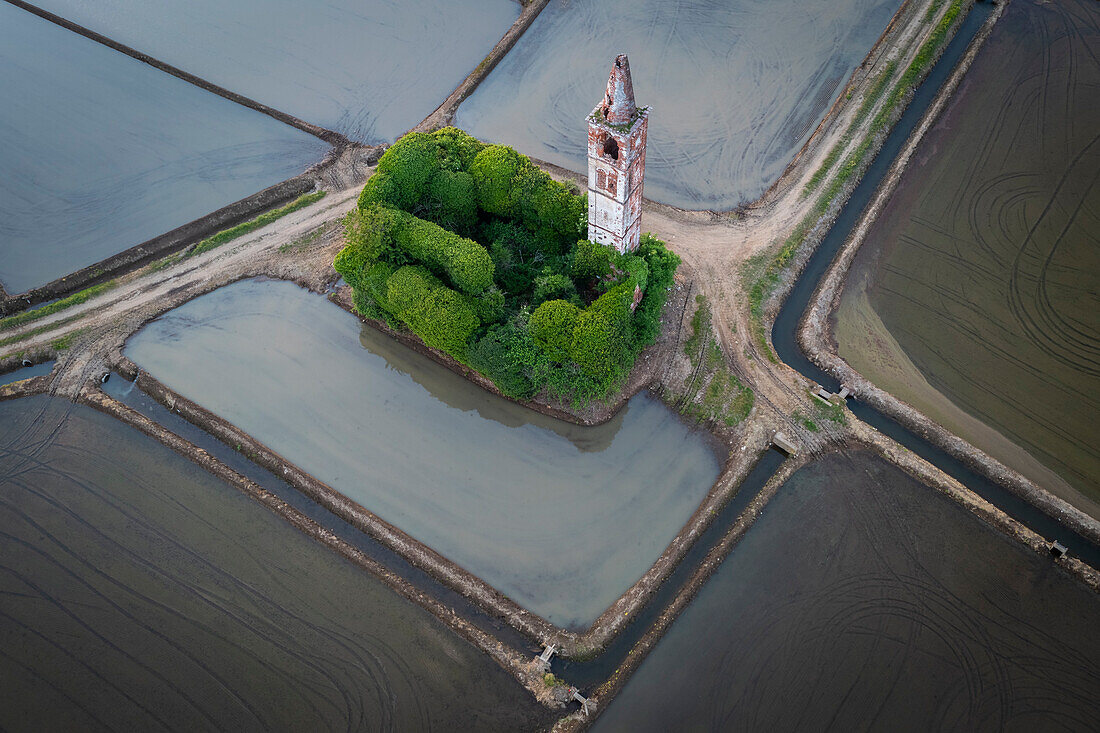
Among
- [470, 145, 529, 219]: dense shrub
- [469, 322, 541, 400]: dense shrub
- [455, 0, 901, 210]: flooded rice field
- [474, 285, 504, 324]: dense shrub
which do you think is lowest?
[469, 322, 541, 400]: dense shrub

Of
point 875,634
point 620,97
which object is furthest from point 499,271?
point 875,634

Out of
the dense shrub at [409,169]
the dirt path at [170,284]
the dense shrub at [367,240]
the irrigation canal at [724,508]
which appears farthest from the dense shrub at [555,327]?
the dirt path at [170,284]

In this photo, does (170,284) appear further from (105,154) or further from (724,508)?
(724,508)

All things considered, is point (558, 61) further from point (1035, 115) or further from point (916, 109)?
point (1035, 115)

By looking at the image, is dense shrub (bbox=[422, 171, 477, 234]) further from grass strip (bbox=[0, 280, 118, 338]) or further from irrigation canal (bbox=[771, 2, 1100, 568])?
grass strip (bbox=[0, 280, 118, 338])

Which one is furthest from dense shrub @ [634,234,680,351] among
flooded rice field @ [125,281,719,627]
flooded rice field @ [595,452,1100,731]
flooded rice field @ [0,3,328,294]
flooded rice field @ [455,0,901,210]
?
flooded rice field @ [0,3,328,294]

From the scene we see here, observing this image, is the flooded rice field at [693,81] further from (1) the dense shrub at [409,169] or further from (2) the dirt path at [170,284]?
(2) the dirt path at [170,284]
